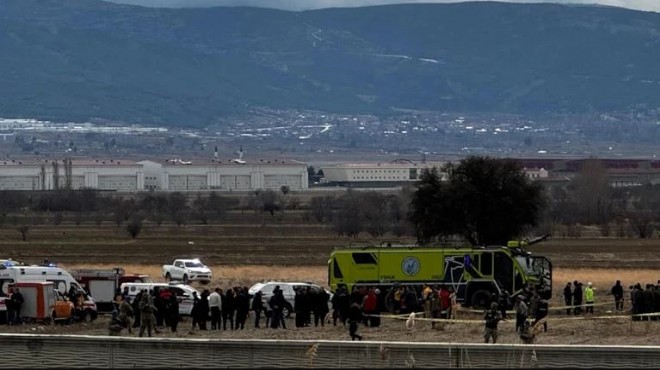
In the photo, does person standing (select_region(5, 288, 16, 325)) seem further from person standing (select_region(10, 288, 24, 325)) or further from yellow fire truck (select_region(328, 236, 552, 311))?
yellow fire truck (select_region(328, 236, 552, 311))

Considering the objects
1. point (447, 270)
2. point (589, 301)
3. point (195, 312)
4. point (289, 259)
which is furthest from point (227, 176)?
point (195, 312)

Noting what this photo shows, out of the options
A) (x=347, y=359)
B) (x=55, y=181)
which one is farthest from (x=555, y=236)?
(x=55, y=181)

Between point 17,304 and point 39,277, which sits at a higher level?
point 39,277

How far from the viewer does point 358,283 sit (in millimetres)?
35406

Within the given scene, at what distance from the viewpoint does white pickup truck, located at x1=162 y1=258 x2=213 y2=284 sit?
4225 cm

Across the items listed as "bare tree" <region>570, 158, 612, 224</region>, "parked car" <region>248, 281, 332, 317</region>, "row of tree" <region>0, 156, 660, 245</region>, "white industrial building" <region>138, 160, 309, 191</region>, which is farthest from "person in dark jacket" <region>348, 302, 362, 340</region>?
"white industrial building" <region>138, 160, 309, 191</region>

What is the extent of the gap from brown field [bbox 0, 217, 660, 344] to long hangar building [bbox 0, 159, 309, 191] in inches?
2610

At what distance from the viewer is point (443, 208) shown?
48594mm

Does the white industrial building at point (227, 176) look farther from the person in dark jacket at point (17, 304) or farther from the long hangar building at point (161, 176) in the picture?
the person in dark jacket at point (17, 304)

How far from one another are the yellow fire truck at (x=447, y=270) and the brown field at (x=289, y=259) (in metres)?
1.33

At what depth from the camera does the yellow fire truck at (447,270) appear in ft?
114

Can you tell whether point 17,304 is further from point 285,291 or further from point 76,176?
point 76,176

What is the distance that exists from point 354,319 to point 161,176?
423ft

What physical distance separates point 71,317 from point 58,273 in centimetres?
286
